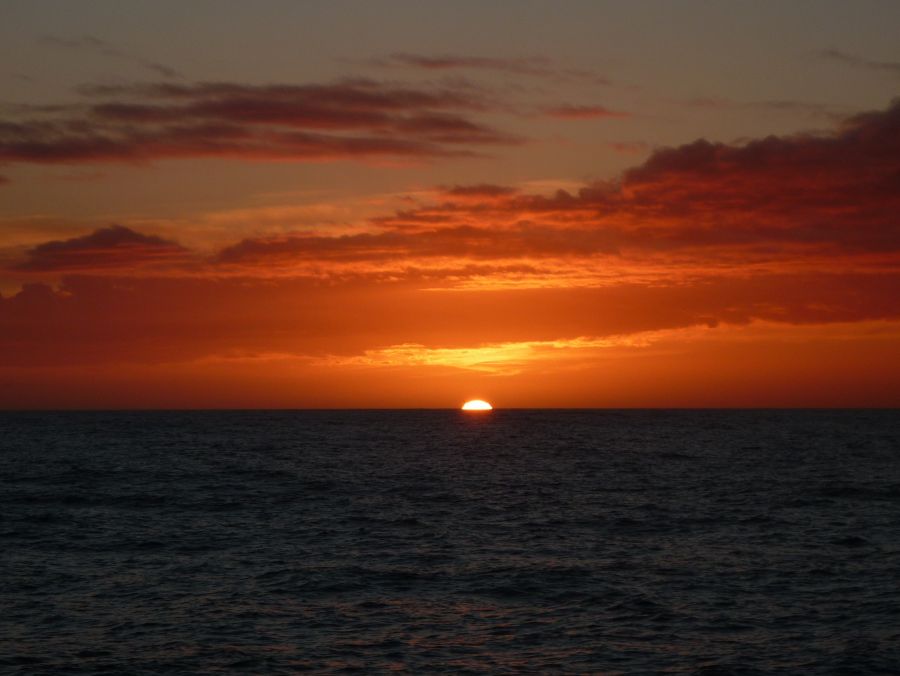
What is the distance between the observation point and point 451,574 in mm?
39000

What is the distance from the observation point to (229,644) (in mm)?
28750

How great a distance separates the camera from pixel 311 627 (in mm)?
30719

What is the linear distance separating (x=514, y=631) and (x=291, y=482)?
50.9 meters

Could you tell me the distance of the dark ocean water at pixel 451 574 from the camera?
2800cm

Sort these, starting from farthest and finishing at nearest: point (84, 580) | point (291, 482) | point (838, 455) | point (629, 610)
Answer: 1. point (838, 455)
2. point (291, 482)
3. point (84, 580)
4. point (629, 610)

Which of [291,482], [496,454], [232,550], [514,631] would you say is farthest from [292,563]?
[496,454]

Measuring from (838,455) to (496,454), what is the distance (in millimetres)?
39047

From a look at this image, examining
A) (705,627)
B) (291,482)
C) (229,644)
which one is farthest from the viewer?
(291,482)

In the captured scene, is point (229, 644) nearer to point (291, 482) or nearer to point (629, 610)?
point (629, 610)

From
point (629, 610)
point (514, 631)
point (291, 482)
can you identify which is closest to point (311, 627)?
point (514, 631)

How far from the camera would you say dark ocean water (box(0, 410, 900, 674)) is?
28.0 metres

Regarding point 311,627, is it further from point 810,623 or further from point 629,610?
point 810,623

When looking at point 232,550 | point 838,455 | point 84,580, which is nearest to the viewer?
point 84,580

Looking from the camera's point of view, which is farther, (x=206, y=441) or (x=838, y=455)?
(x=206, y=441)
